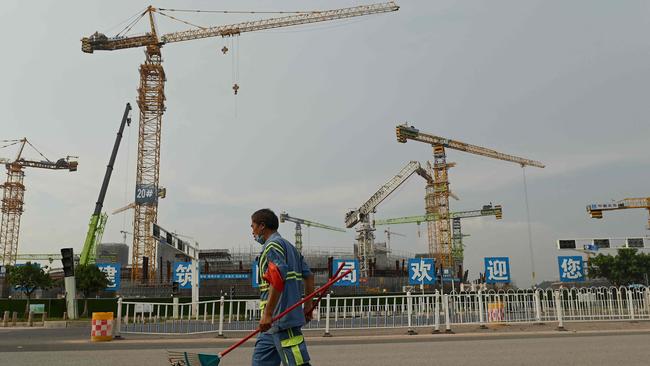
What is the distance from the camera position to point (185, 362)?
4270 mm

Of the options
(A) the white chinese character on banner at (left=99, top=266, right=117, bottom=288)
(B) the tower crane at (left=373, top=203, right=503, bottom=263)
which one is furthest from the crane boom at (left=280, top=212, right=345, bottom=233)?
(A) the white chinese character on banner at (left=99, top=266, right=117, bottom=288)

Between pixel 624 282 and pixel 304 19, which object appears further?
pixel 304 19

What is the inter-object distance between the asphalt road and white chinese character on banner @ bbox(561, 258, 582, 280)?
23769 mm

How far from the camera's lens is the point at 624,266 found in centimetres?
5428

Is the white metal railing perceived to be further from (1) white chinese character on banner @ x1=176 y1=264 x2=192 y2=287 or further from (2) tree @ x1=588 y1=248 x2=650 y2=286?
(2) tree @ x1=588 y1=248 x2=650 y2=286

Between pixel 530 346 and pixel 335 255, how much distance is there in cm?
8320

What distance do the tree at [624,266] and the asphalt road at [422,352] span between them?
47838 millimetres

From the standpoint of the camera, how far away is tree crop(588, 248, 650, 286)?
53688 millimetres

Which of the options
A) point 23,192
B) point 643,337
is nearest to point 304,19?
point 23,192

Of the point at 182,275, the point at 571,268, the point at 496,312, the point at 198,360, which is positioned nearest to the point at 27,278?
the point at 182,275

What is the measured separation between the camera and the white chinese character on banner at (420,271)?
34219mm

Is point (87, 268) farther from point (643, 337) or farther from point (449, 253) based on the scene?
point (449, 253)

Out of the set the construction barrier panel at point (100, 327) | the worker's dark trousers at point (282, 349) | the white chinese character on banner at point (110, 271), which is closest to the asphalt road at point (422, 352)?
the construction barrier panel at point (100, 327)

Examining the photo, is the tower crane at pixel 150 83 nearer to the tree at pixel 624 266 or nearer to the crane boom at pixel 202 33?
the crane boom at pixel 202 33
